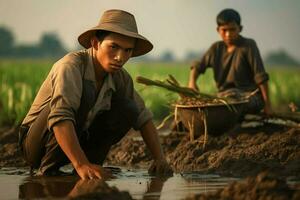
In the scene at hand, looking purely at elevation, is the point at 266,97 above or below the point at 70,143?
below

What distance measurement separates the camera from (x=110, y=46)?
4957 millimetres

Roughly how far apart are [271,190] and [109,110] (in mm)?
1712

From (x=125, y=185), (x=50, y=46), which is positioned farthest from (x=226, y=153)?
(x=50, y=46)

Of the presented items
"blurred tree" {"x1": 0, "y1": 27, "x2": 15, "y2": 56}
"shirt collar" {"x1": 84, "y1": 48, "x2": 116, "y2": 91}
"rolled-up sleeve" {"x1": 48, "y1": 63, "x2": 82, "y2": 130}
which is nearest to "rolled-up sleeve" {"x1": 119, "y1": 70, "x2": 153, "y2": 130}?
"shirt collar" {"x1": 84, "y1": 48, "x2": 116, "y2": 91}

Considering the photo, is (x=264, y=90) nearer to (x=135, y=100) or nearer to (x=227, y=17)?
(x=227, y=17)

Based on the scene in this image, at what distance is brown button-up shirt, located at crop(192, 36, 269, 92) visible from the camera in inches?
300

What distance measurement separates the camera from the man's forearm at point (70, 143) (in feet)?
15.0

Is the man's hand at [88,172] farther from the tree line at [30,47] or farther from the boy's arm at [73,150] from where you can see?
the tree line at [30,47]

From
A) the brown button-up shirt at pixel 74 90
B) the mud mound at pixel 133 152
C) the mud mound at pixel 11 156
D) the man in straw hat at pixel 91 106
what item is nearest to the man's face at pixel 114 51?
the man in straw hat at pixel 91 106

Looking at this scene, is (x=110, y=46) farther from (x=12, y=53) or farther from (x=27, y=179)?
(x=12, y=53)

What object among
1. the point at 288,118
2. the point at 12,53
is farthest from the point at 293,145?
the point at 12,53

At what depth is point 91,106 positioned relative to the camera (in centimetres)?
501

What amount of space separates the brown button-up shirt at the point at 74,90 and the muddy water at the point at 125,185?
38 centimetres

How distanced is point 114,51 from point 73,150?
0.77 meters
